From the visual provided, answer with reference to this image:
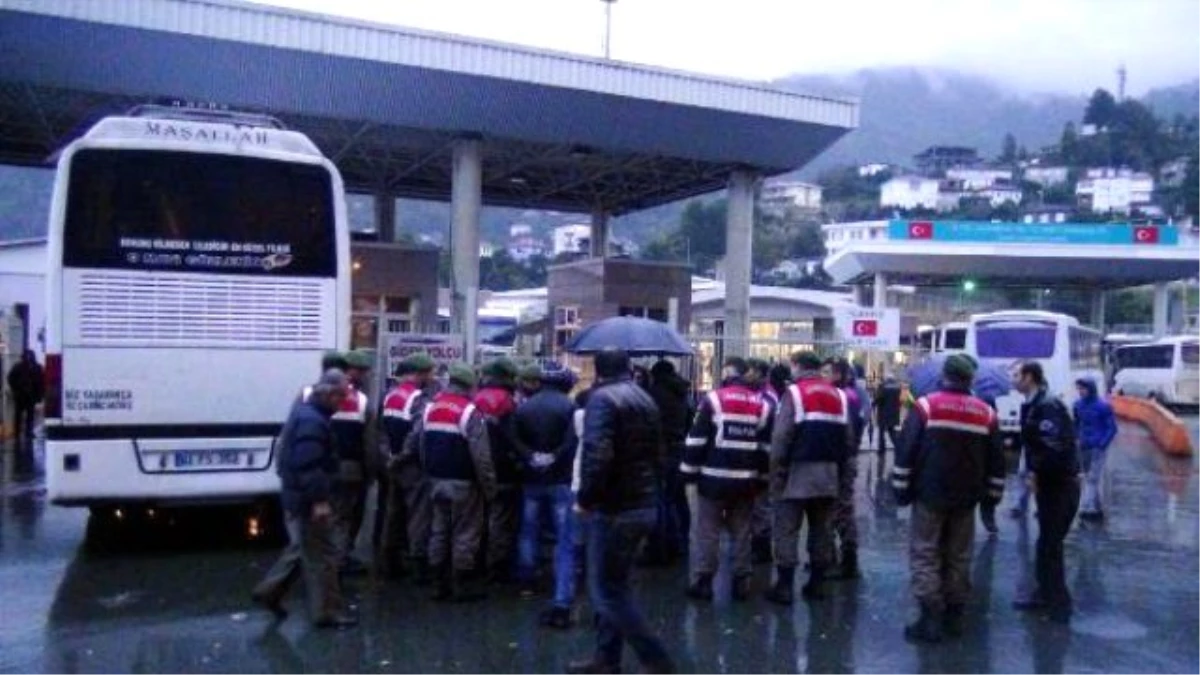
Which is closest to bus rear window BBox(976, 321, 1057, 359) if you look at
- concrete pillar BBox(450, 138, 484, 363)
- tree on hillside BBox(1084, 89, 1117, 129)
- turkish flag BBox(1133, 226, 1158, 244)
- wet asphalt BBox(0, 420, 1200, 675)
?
concrete pillar BBox(450, 138, 484, 363)

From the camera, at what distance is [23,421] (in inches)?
776

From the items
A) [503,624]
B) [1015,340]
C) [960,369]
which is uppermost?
[1015,340]

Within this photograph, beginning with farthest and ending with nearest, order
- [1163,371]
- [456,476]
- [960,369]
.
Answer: [1163,371] → [456,476] → [960,369]

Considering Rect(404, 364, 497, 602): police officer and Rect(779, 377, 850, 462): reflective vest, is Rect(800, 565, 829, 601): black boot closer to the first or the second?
Rect(779, 377, 850, 462): reflective vest

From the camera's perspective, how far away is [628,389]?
21.9 feet

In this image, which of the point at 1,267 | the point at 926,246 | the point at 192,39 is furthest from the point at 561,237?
the point at 192,39

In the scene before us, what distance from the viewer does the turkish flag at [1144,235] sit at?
4422 cm

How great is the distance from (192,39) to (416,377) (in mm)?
12394

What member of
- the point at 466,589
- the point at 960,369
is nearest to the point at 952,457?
the point at 960,369

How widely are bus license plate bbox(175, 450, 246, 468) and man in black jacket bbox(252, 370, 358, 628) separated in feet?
6.95

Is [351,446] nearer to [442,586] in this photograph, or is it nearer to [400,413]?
[400,413]

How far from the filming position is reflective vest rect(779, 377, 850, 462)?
8.59 meters

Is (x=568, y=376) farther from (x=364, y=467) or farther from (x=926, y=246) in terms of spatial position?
(x=926, y=246)

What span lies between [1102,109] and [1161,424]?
518 feet
